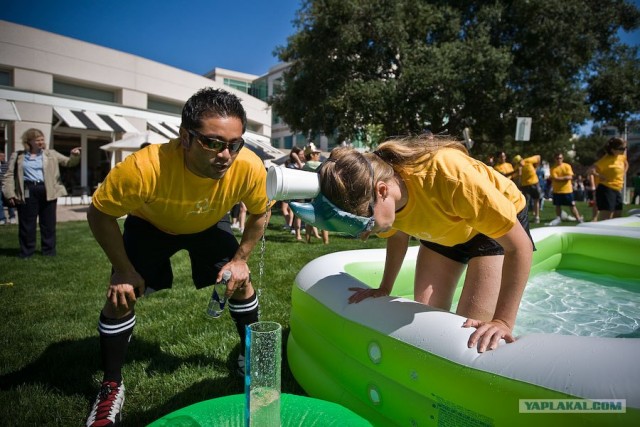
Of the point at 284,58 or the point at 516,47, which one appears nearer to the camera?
the point at 516,47

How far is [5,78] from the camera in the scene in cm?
1862

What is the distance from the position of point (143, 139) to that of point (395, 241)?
14.0 metres

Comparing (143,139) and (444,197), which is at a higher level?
(143,139)

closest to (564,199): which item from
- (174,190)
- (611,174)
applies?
(611,174)

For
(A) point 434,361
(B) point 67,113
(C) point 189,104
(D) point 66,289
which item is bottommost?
(D) point 66,289

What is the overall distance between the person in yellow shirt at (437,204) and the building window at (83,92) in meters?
23.2

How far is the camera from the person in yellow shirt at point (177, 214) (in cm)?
225

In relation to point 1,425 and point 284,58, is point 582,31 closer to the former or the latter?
point 284,58

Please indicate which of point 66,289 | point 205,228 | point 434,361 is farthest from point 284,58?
point 434,361

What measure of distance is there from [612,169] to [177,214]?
9.11 metres

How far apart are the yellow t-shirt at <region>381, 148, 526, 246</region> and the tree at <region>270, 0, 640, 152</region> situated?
12.8 m

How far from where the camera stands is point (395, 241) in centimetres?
257

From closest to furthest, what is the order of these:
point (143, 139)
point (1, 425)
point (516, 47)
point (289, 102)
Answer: point (1, 425)
point (143, 139)
point (516, 47)
point (289, 102)

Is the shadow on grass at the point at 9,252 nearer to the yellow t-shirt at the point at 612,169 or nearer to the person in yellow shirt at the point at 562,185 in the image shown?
the yellow t-shirt at the point at 612,169
